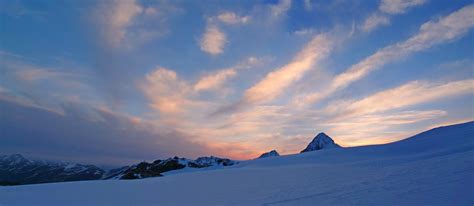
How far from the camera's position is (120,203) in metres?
15.8

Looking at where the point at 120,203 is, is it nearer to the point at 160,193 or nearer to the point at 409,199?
the point at 160,193

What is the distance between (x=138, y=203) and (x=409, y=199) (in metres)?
11.6

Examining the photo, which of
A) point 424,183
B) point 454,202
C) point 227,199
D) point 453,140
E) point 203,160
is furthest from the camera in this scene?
point 203,160

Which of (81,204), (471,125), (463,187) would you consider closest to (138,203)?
(81,204)

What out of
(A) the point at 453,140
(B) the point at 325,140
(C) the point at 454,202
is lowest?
(C) the point at 454,202

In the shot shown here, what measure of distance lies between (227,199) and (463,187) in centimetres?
913

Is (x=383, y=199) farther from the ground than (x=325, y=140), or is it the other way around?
(x=325, y=140)

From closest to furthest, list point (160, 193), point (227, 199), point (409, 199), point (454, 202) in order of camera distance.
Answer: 1. point (454, 202)
2. point (409, 199)
3. point (227, 199)
4. point (160, 193)

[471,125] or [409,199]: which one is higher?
[471,125]

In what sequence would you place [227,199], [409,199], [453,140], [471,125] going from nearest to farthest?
[409,199] < [227,199] < [453,140] < [471,125]

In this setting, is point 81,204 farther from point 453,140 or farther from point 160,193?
point 453,140

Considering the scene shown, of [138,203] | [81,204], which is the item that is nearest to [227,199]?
[138,203]

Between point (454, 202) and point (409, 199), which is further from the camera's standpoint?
point (409, 199)

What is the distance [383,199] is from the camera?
11.5 metres
